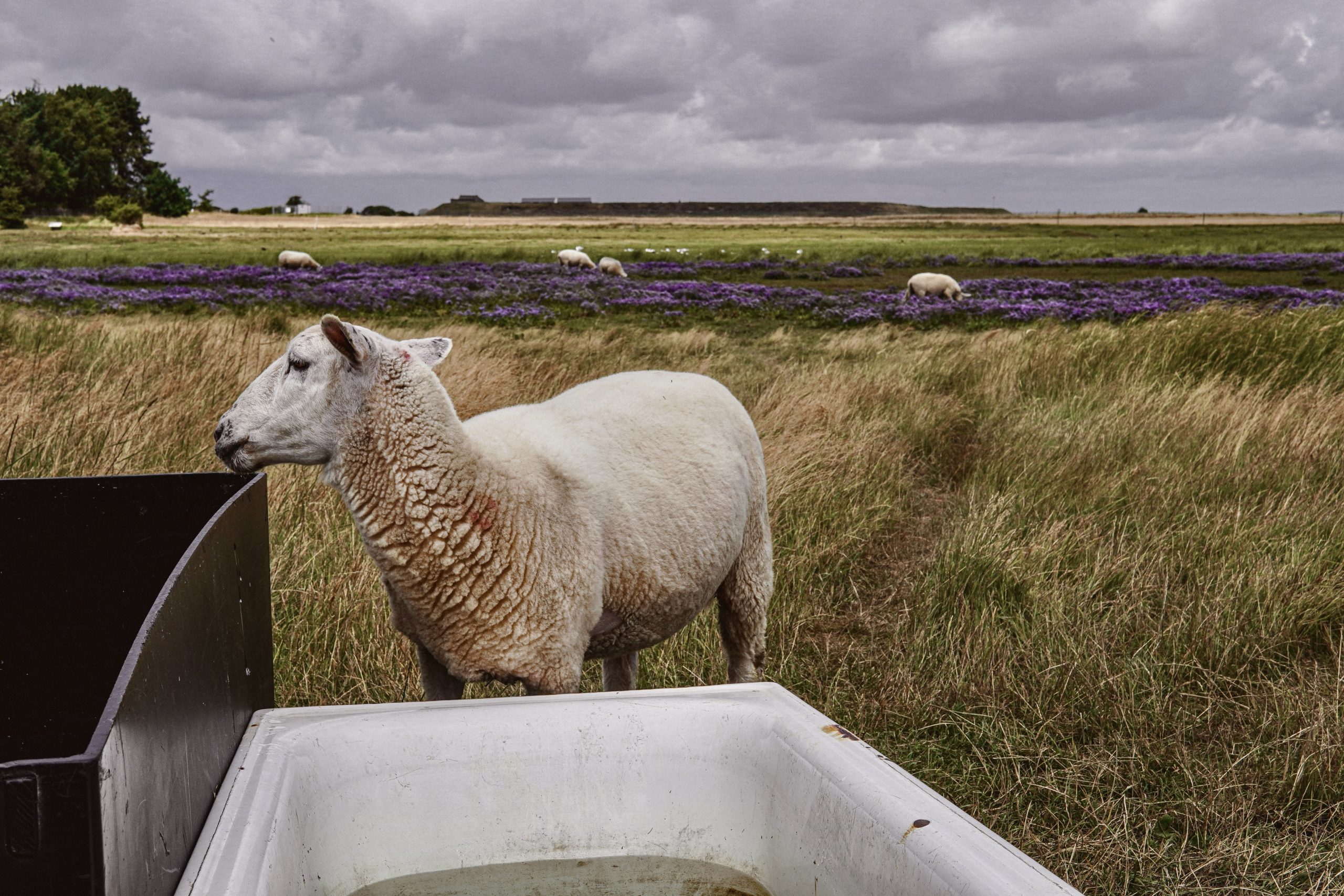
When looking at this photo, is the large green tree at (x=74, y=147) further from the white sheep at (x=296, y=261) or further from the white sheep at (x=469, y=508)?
the white sheep at (x=469, y=508)

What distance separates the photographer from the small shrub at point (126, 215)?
6162 centimetres

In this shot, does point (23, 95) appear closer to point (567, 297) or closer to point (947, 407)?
point (567, 297)

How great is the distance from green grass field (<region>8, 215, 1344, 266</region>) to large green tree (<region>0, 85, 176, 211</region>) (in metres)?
3.78

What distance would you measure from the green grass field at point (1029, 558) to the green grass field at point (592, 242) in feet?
81.5

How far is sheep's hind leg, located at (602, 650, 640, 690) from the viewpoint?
393 cm

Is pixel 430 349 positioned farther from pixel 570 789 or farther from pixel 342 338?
pixel 570 789

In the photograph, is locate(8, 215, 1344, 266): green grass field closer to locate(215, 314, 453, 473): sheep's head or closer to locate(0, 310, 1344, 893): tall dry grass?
locate(0, 310, 1344, 893): tall dry grass

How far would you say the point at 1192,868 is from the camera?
2895 millimetres

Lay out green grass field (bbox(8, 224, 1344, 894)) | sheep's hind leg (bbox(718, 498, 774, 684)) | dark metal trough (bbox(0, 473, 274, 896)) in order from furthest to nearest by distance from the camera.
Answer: sheep's hind leg (bbox(718, 498, 774, 684)) → green grass field (bbox(8, 224, 1344, 894)) → dark metal trough (bbox(0, 473, 274, 896))

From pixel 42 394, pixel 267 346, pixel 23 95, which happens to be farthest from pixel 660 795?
pixel 23 95

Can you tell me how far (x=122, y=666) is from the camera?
178 centimetres

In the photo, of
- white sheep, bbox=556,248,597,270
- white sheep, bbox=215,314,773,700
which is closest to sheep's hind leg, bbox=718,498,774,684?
white sheep, bbox=215,314,773,700

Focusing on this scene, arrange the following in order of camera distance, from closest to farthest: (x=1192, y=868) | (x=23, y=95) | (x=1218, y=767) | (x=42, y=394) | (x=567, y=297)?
(x=1192, y=868) → (x=1218, y=767) → (x=42, y=394) → (x=567, y=297) → (x=23, y=95)

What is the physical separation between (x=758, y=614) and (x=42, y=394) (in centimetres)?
498
